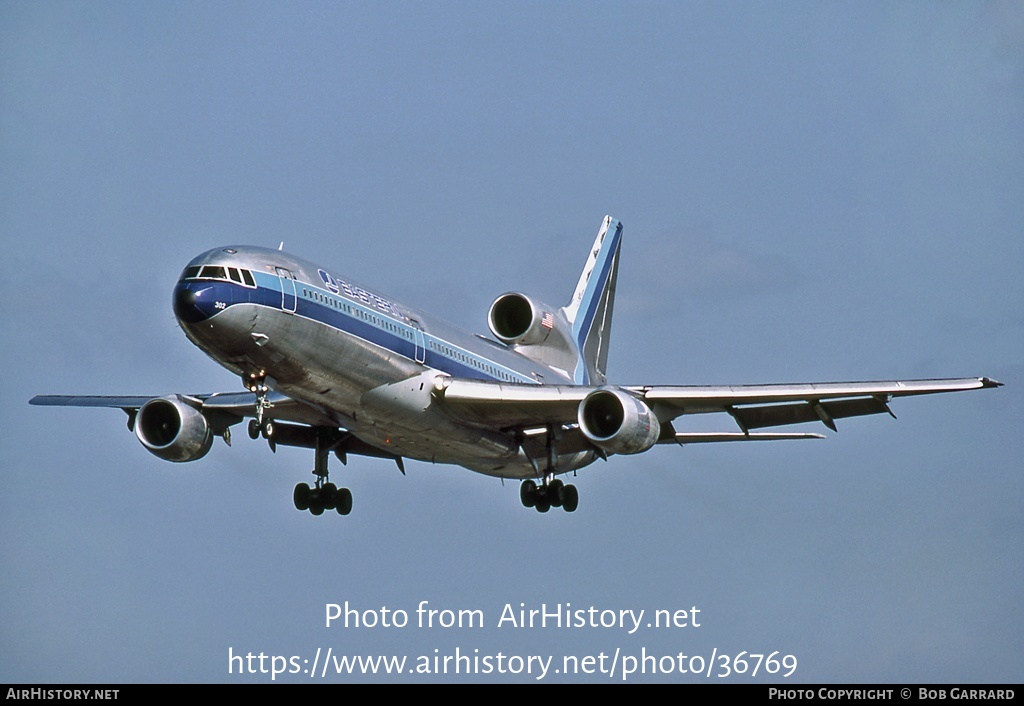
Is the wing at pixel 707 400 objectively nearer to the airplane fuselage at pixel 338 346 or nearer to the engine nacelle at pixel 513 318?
the airplane fuselage at pixel 338 346

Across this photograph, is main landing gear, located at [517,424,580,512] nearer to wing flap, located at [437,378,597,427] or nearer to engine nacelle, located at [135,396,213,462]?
wing flap, located at [437,378,597,427]

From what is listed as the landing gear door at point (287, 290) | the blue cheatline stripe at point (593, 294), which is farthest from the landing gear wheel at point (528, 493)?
the landing gear door at point (287, 290)

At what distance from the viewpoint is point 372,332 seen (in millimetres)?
41438

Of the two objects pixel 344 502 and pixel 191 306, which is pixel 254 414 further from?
pixel 191 306

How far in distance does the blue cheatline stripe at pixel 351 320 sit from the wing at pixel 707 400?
2.79 ft

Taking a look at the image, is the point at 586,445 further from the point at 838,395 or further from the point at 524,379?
the point at 838,395

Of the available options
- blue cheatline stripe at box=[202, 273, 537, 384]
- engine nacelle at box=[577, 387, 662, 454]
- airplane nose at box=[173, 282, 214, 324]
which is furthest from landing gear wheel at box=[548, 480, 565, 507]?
airplane nose at box=[173, 282, 214, 324]

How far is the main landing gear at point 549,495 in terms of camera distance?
48.7 meters

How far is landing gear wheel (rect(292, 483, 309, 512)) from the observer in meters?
47.8

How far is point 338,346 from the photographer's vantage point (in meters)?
40.6

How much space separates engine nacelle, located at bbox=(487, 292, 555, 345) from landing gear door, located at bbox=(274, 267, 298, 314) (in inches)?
478
